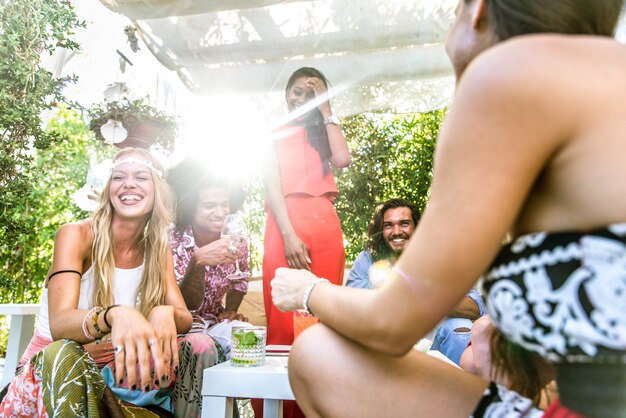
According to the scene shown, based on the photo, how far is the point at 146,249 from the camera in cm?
182

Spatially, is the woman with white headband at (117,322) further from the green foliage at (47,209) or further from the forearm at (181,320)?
the green foliage at (47,209)

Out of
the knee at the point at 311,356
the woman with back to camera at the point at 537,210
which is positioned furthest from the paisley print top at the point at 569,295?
the knee at the point at 311,356

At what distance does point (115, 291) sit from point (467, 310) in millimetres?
1438

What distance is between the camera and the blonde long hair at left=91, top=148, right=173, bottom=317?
1.64 metres

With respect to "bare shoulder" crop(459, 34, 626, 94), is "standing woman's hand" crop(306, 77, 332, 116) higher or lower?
higher

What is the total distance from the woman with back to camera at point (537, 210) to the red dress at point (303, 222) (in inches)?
80.2

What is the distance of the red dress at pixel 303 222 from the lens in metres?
2.68

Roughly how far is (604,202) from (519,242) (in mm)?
99

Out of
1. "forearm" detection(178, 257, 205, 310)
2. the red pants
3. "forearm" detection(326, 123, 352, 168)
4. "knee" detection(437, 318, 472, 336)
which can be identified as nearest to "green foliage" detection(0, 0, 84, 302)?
"forearm" detection(178, 257, 205, 310)

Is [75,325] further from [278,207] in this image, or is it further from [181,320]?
[278,207]

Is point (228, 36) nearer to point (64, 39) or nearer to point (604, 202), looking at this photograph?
point (64, 39)

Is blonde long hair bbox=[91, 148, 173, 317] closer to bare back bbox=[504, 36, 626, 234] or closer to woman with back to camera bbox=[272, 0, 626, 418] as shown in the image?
woman with back to camera bbox=[272, 0, 626, 418]

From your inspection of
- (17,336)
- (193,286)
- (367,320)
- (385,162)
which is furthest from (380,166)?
(367,320)

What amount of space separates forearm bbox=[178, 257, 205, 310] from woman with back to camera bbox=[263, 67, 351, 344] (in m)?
0.40
